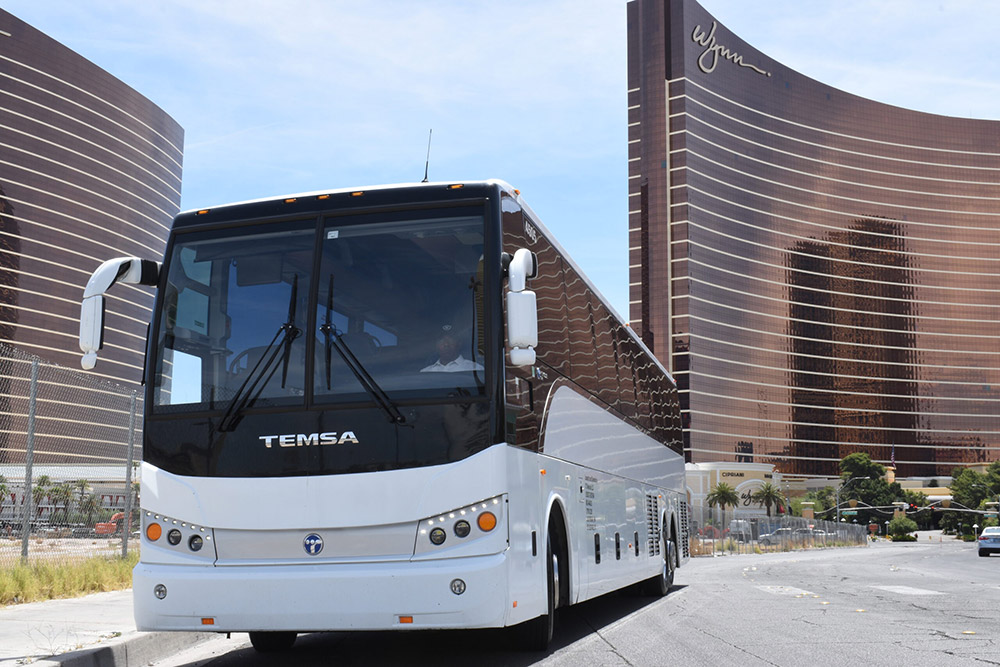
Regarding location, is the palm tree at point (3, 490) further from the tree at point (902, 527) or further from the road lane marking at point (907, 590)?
the tree at point (902, 527)

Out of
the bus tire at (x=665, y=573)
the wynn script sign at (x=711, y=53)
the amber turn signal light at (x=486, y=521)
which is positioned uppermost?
the wynn script sign at (x=711, y=53)

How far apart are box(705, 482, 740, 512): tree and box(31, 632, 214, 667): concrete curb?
123867mm

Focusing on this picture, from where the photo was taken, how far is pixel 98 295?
789cm

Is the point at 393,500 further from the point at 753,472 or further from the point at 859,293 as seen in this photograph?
the point at 859,293

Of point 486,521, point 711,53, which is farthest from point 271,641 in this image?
point 711,53

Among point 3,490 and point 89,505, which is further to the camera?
point 89,505

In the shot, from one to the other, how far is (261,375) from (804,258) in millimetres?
151861

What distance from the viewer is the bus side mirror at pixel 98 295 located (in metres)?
7.76

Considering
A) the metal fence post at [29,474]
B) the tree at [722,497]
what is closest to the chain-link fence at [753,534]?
the metal fence post at [29,474]

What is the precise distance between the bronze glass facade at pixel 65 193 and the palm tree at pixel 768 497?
79.7 meters

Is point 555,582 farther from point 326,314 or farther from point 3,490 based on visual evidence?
point 3,490

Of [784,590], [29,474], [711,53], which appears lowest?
[784,590]

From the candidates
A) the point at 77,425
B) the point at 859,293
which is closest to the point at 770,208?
the point at 859,293

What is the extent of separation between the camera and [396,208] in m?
8.06
